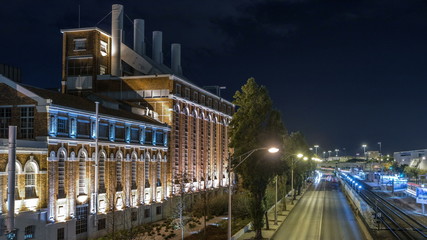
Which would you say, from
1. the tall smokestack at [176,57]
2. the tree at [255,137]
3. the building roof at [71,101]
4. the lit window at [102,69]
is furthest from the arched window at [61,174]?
the tall smokestack at [176,57]

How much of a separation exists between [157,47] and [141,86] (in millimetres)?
25609

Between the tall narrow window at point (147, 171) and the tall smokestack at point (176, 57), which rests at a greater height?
the tall smokestack at point (176, 57)

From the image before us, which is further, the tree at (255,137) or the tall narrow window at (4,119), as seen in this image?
the tree at (255,137)

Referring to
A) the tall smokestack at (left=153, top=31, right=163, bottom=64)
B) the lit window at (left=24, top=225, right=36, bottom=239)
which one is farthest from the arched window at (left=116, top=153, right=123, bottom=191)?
the tall smokestack at (left=153, top=31, right=163, bottom=64)

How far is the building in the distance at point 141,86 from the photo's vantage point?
76.8 m

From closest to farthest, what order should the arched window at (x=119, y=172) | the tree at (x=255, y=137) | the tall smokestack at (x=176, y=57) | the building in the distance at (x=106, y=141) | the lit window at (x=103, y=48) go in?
1. the building in the distance at (x=106, y=141)
2. the tree at (x=255, y=137)
3. the arched window at (x=119, y=172)
4. the lit window at (x=103, y=48)
5. the tall smokestack at (x=176, y=57)

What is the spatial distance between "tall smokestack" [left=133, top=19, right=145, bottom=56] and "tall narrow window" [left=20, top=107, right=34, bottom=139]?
48.9 meters

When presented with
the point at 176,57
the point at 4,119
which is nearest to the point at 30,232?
the point at 4,119

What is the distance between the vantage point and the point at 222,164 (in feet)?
351

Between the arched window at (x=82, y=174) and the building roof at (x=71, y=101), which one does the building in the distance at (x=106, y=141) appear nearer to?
the arched window at (x=82, y=174)

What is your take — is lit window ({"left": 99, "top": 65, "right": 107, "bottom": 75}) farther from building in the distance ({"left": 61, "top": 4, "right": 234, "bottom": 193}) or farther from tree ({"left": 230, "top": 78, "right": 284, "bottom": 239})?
tree ({"left": 230, "top": 78, "right": 284, "bottom": 239})

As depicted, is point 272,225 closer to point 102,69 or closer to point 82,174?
point 82,174

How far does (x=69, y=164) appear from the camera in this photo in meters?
48.5

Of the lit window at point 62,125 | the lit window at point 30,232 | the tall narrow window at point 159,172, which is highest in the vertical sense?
the lit window at point 62,125
